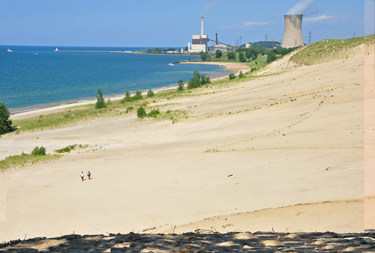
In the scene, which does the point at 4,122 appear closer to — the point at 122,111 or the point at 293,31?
the point at 122,111

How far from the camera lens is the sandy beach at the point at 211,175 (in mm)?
15320

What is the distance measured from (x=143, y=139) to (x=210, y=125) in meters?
7.08

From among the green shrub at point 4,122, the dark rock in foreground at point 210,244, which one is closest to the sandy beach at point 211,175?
the green shrub at point 4,122

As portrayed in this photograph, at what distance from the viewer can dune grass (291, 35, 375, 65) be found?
257 feet

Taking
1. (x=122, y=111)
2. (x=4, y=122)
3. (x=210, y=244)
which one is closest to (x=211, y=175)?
(x=210, y=244)

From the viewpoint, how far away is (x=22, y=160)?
97.7 feet

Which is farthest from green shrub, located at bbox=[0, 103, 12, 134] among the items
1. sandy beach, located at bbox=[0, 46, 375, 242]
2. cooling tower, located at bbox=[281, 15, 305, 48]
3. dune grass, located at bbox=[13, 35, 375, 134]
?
cooling tower, located at bbox=[281, 15, 305, 48]

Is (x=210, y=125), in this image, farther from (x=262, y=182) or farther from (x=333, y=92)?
(x=262, y=182)

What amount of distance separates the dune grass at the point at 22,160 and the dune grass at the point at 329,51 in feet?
214

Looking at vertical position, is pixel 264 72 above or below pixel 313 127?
above

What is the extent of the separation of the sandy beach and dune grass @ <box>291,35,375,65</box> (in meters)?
39.8

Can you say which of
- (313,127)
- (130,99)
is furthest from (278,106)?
(130,99)

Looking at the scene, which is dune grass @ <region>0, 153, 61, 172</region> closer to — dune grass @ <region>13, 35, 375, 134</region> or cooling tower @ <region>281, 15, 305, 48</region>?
dune grass @ <region>13, 35, 375, 134</region>

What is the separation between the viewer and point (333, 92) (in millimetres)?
41469
